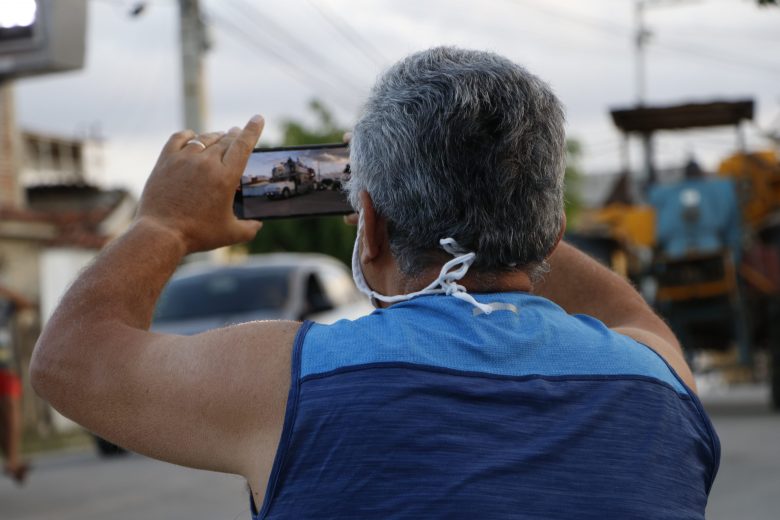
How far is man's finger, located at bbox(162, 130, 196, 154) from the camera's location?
216 cm

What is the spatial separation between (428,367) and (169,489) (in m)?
9.24

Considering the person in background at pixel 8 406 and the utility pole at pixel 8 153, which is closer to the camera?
the person in background at pixel 8 406

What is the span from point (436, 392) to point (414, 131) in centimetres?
38

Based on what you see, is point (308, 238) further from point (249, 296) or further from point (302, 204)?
point (302, 204)

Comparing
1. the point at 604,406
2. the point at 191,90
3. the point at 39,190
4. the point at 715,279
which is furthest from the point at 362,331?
the point at 39,190

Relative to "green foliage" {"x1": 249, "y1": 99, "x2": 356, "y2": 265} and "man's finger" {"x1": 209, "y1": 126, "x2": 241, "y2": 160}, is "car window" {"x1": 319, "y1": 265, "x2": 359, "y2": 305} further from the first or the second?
"green foliage" {"x1": 249, "y1": 99, "x2": 356, "y2": 265}

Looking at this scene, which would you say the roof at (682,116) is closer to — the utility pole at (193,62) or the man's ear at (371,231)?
the utility pole at (193,62)

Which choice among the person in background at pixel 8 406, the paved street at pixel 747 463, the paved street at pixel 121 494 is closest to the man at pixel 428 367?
the paved street at pixel 121 494

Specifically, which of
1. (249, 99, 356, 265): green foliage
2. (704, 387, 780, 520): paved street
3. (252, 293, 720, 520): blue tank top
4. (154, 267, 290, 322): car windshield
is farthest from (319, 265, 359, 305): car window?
(249, 99, 356, 265): green foliage

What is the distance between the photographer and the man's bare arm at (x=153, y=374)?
183 cm

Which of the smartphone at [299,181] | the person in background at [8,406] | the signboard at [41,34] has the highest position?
the signboard at [41,34]

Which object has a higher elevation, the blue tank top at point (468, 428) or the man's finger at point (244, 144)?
the man's finger at point (244, 144)

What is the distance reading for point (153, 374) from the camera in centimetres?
184

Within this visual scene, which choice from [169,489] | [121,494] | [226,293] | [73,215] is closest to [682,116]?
[226,293]
